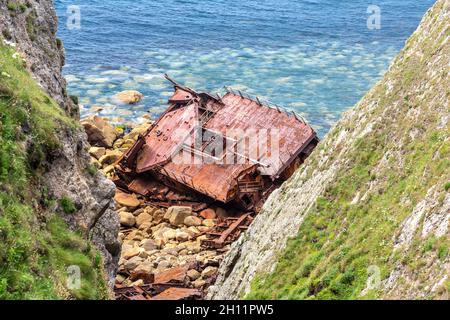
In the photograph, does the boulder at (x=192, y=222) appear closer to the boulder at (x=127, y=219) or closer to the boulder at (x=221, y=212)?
the boulder at (x=221, y=212)

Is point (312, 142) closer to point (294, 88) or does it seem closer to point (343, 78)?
point (294, 88)

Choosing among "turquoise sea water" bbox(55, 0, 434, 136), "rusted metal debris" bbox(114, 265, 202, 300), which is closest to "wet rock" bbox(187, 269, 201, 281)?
"rusted metal debris" bbox(114, 265, 202, 300)

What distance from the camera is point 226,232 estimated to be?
38438mm

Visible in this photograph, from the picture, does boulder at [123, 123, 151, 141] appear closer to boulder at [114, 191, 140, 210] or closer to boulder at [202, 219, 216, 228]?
boulder at [114, 191, 140, 210]

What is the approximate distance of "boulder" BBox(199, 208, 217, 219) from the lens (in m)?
41.3

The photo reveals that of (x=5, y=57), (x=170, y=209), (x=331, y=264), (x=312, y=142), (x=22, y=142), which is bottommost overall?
(x=170, y=209)

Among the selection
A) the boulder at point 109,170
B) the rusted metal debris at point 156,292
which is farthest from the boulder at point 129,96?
the rusted metal debris at point 156,292

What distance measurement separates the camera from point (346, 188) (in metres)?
24.3

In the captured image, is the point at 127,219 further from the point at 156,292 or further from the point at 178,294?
the point at 178,294

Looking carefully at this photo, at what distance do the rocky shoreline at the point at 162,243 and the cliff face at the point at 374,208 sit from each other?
3.86 m

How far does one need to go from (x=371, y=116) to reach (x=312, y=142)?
60.6 feet

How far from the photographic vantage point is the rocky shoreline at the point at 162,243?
3353cm

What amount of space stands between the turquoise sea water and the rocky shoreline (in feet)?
66.6

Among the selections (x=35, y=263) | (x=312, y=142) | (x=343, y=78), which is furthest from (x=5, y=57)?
(x=343, y=78)
